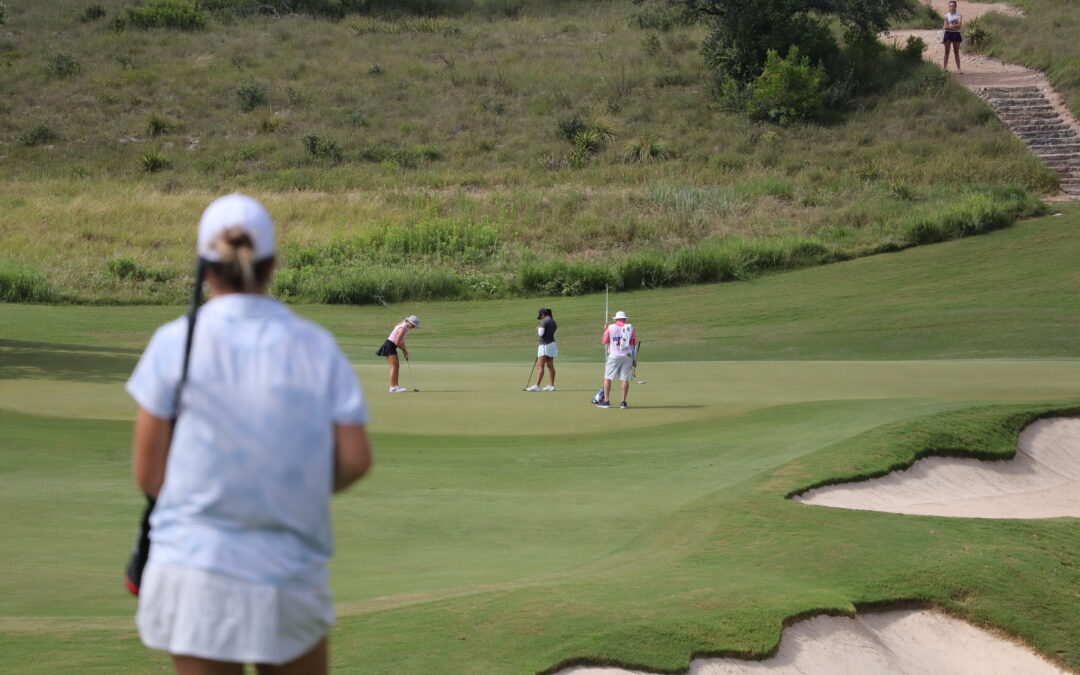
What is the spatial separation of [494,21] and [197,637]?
73.9m

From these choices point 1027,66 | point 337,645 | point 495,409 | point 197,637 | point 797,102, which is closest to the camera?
point 197,637

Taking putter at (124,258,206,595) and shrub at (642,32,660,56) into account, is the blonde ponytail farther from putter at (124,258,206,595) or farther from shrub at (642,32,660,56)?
shrub at (642,32,660,56)

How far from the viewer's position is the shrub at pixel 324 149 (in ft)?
178

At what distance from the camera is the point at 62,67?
64.0 m

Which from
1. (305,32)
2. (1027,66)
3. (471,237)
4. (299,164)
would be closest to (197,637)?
(471,237)

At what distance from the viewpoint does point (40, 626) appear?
702 centimetres

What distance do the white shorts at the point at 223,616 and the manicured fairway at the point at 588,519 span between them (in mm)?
3232

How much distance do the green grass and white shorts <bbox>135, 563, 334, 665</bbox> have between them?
174ft

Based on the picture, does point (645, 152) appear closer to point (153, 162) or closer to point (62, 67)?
point (153, 162)

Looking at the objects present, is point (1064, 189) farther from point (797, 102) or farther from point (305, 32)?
point (305, 32)

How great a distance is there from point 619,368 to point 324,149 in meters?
37.3

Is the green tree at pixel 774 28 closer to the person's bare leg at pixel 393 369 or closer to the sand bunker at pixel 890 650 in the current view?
the person's bare leg at pixel 393 369

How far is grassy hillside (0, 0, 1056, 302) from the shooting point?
41.3 metres

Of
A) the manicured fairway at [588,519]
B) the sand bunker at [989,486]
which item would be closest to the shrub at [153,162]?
the manicured fairway at [588,519]
